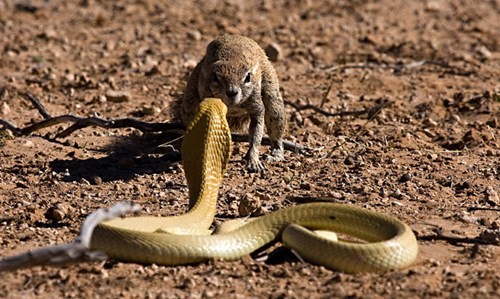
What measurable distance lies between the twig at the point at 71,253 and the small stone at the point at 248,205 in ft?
6.18

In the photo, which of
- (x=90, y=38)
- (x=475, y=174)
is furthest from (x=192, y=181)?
(x=90, y=38)

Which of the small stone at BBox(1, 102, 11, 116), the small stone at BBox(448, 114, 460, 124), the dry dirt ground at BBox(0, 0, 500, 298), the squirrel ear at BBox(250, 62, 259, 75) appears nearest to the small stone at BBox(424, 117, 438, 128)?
the dry dirt ground at BBox(0, 0, 500, 298)

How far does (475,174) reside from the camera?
31.3 feet

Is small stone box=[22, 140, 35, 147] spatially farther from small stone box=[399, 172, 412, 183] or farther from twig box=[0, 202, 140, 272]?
twig box=[0, 202, 140, 272]

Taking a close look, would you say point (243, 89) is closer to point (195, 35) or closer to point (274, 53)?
point (274, 53)

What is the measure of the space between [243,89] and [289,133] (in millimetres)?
1243

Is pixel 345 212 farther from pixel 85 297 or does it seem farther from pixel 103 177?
pixel 103 177

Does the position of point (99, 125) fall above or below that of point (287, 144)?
above

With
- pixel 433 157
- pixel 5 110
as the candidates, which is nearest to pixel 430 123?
pixel 433 157

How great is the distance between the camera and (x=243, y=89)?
407 inches

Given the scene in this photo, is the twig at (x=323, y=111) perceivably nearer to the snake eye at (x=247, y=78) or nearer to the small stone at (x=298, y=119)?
the small stone at (x=298, y=119)

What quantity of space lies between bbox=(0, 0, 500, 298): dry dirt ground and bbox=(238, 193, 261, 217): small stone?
20 cm

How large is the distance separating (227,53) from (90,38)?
5.94 metres

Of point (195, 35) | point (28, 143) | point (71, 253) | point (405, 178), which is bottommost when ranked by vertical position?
point (405, 178)
